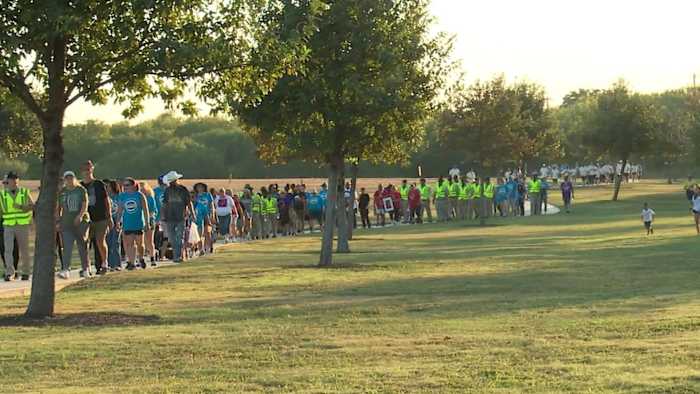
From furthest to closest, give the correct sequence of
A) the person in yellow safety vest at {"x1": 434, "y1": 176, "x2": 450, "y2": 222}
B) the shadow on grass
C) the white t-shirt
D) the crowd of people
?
the person in yellow safety vest at {"x1": 434, "y1": 176, "x2": 450, "y2": 222}
the white t-shirt
the crowd of people
the shadow on grass

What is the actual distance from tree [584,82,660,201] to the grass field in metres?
45.1

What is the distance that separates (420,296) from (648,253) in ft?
36.1

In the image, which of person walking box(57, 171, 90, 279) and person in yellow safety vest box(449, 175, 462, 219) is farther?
person in yellow safety vest box(449, 175, 462, 219)

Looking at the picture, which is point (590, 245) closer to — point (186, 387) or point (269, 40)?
point (269, 40)

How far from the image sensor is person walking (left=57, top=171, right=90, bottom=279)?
20516mm

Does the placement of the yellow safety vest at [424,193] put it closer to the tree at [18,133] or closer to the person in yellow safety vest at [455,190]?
the person in yellow safety vest at [455,190]

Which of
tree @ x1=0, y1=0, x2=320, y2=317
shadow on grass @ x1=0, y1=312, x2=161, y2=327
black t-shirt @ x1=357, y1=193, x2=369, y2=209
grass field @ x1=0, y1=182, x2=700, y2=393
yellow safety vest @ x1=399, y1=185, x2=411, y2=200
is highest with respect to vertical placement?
tree @ x1=0, y1=0, x2=320, y2=317

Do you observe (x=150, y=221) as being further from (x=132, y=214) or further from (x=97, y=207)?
(x=97, y=207)

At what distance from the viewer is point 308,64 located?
78.0ft

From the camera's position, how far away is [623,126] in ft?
236

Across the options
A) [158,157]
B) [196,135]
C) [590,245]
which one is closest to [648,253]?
[590,245]

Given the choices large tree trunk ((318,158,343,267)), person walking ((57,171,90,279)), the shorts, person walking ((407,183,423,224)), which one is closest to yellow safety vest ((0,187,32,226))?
person walking ((57,171,90,279))

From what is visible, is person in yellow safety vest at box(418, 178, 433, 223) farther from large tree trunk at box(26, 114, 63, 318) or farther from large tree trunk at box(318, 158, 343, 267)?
large tree trunk at box(26, 114, 63, 318)

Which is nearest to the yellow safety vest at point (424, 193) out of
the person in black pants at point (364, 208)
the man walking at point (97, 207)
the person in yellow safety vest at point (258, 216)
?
the person in black pants at point (364, 208)
